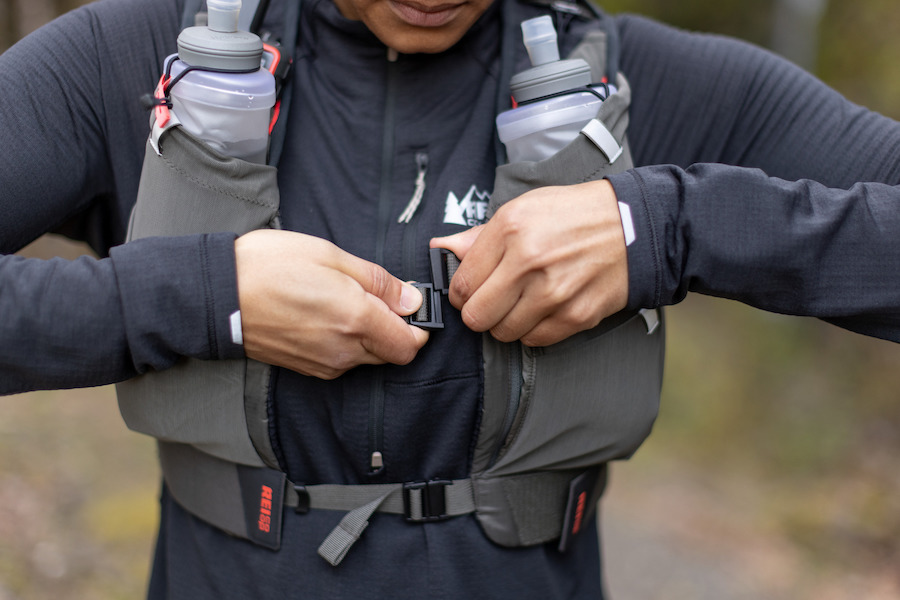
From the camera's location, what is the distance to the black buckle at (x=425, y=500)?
4.88 feet

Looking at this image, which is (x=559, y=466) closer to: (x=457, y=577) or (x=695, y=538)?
(x=457, y=577)

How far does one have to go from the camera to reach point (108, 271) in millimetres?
1255

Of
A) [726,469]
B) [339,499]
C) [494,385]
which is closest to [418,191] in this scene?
[494,385]

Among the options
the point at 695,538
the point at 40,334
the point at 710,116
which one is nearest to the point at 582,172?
the point at 710,116

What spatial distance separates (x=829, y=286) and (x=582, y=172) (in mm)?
468

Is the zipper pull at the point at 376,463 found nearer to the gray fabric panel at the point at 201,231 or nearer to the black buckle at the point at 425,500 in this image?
the black buckle at the point at 425,500

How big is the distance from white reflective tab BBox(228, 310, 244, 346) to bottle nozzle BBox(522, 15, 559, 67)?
732 millimetres

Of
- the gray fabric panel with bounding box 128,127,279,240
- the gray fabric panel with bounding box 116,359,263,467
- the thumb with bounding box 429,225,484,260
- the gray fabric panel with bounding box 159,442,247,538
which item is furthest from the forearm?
the gray fabric panel with bounding box 159,442,247,538

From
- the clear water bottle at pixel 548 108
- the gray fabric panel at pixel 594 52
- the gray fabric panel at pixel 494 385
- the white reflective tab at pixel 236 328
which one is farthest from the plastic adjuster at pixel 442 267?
the gray fabric panel at pixel 594 52

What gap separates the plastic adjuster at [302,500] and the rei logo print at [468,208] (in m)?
0.58

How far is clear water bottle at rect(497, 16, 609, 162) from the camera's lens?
4.63ft

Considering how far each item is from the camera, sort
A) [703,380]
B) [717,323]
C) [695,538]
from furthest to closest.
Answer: [717,323], [703,380], [695,538]

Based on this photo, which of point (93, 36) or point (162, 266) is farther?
point (93, 36)

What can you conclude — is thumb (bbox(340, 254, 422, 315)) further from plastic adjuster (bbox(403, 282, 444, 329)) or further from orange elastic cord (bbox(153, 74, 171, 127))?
orange elastic cord (bbox(153, 74, 171, 127))
